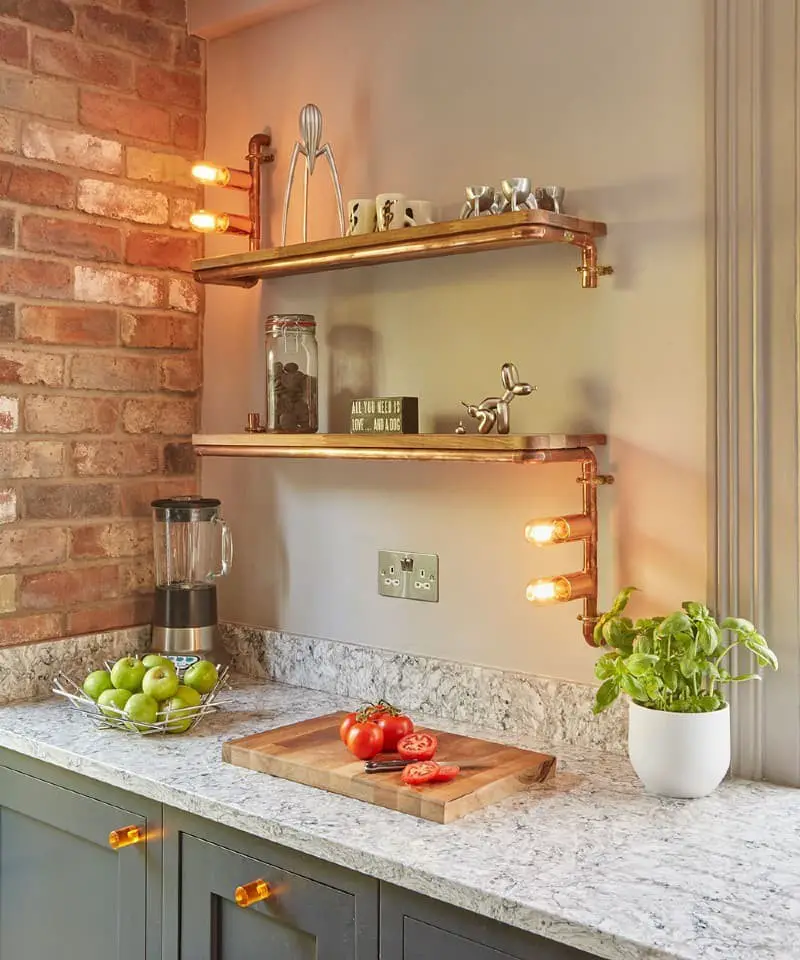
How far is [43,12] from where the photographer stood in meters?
2.26

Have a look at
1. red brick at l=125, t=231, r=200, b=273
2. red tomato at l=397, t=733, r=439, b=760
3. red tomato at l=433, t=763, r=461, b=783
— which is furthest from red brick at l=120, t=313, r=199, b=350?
red tomato at l=433, t=763, r=461, b=783

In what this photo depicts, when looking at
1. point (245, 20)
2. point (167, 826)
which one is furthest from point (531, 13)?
point (167, 826)

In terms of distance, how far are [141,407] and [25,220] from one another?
1.60 ft

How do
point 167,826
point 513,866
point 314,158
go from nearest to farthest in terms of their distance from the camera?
point 513,866, point 167,826, point 314,158

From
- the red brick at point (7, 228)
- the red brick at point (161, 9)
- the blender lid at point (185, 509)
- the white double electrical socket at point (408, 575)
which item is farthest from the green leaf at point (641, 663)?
the red brick at point (161, 9)

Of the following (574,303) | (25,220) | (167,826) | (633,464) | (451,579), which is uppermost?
(25,220)

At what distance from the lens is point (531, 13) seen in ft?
6.47

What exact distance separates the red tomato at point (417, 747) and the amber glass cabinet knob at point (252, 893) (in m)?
0.30

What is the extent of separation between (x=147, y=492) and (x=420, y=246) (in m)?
0.97

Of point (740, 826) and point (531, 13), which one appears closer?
point (740, 826)

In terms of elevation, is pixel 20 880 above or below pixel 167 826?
below

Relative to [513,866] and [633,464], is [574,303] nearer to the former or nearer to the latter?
[633,464]

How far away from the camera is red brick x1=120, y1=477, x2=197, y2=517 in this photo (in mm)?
2463

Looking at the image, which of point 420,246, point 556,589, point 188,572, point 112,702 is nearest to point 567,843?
point 556,589
